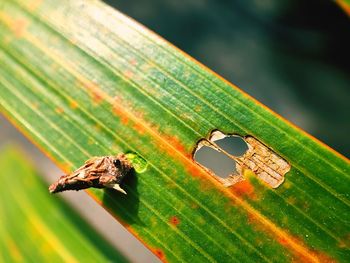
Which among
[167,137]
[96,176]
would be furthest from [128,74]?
[96,176]

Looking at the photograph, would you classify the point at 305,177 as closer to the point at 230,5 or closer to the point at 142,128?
the point at 142,128

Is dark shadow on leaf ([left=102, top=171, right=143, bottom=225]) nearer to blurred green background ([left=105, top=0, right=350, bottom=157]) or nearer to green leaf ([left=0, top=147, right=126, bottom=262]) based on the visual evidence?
green leaf ([left=0, top=147, right=126, bottom=262])

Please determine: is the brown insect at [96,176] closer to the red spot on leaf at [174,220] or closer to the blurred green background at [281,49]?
the red spot on leaf at [174,220]

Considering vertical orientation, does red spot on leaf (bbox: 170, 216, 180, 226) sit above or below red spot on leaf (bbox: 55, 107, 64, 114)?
below

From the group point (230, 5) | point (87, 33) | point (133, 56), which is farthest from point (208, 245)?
point (230, 5)

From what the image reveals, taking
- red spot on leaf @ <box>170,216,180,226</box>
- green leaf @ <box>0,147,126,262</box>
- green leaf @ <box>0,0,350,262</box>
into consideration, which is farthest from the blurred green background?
green leaf @ <box>0,147,126,262</box>

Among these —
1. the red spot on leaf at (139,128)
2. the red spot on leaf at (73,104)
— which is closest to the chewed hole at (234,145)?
the red spot on leaf at (139,128)
